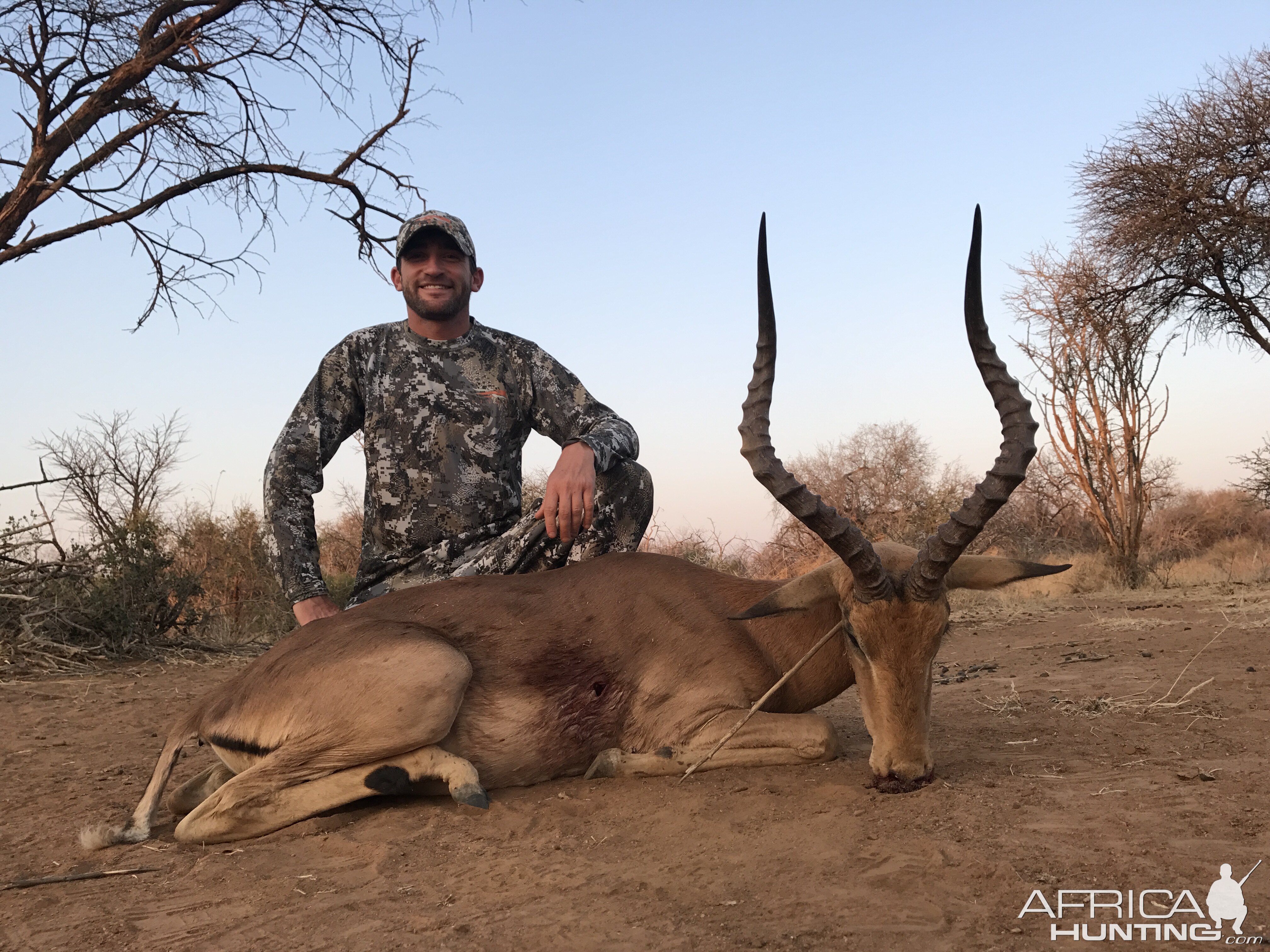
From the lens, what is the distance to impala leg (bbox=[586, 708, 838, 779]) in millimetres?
4453

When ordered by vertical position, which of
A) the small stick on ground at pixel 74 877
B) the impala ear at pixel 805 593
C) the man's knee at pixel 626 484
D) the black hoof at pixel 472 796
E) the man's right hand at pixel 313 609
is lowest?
the small stick on ground at pixel 74 877

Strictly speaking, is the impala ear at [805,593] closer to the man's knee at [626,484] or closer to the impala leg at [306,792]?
the man's knee at [626,484]

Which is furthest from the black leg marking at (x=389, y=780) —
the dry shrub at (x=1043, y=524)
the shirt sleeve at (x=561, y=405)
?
the dry shrub at (x=1043, y=524)

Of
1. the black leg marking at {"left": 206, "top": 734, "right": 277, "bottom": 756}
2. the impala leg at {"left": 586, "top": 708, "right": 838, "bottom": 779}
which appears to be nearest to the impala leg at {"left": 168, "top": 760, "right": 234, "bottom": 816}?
the black leg marking at {"left": 206, "top": 734, "right": 277, "bottom": 756}

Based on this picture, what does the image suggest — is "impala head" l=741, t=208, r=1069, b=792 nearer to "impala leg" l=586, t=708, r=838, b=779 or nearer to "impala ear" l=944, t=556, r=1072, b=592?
"impala ear" l=944, t=556, r=1072, b=592

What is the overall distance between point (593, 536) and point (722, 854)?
8.71 feet

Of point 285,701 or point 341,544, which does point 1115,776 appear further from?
point 341,544

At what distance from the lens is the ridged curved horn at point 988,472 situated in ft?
13.4

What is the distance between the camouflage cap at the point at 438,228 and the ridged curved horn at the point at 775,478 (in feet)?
9.15

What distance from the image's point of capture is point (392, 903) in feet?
10.2

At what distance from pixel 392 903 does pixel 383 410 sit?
369 centimetres

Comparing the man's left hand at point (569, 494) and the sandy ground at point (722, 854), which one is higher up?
the man's left hand at point (569, 494)

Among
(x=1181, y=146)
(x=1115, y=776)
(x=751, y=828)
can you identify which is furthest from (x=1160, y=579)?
(x=751, y=828)
